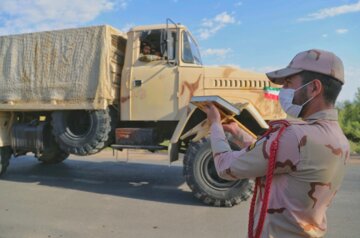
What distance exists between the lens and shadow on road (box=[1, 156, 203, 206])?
6.73 meters

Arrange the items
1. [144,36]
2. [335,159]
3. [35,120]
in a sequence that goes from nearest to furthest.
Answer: [335,159] → [144,36] → [35,120]

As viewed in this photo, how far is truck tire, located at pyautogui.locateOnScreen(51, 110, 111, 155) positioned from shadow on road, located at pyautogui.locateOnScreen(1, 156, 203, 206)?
0.72m

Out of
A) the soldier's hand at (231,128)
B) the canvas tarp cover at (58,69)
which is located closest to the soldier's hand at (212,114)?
the soldier's hand at (231,128)

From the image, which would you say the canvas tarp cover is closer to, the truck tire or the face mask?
the truck tire

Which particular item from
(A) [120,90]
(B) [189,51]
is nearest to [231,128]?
(B) [189,51]

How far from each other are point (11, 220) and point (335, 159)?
4755 millimetres

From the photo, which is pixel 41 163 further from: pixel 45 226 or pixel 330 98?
pixel 330 98

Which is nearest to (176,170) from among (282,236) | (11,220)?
(11,220)

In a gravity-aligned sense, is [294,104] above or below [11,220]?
above

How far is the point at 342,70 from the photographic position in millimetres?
1630

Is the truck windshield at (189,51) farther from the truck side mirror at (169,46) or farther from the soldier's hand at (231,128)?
the soldier's hand at (231,128)

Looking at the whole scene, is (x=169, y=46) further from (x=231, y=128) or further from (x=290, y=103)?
(x=290, y=103)

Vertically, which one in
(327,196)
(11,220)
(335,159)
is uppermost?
(335,159)

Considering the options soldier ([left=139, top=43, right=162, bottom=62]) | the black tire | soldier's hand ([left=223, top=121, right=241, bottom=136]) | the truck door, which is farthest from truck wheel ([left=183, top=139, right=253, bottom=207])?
the black tire
